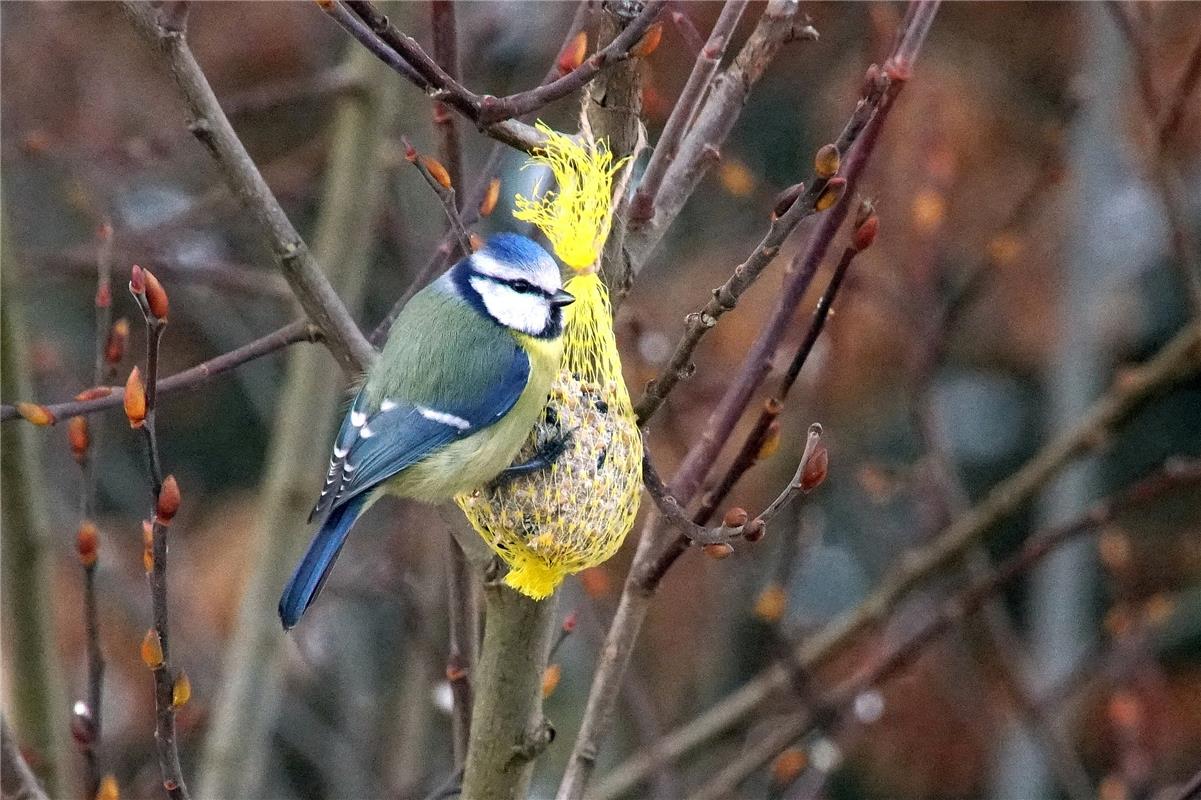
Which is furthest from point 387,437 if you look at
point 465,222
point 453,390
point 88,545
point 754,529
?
point 754,529

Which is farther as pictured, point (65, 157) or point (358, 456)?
point (65, 157)

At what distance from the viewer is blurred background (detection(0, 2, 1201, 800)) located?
277 centimetres

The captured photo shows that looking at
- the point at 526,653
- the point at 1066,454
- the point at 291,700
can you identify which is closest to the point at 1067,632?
the point at 1066,454

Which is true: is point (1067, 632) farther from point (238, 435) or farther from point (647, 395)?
point (238, 435)

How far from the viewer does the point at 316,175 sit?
4066mm

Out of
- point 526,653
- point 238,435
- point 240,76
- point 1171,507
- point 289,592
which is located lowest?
point 238,435

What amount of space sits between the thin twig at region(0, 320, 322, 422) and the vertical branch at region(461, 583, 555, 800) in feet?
1.42

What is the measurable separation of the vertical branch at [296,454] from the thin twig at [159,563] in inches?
48.6

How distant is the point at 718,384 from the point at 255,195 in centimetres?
167

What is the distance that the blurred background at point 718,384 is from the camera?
9.07 feet

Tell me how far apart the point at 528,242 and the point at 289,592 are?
2.05ft

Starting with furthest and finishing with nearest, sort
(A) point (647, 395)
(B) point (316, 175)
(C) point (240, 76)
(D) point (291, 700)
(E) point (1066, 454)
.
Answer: (C) point (240, 76) → (D) point (291, 700) → (B) point (316, 175) → (E) point (1066, 454) → (A) point (647, 395)

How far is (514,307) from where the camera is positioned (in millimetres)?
2029

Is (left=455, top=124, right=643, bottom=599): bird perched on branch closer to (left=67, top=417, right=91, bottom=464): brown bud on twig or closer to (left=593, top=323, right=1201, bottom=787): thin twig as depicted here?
(left=67, top=417, right=91, bottom=464): brown bud on twig
